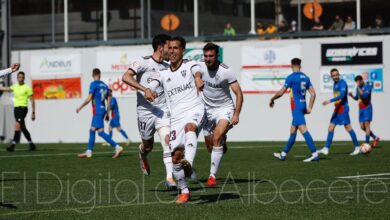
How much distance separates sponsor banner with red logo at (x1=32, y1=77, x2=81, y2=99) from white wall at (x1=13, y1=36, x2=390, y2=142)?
0.21 meters

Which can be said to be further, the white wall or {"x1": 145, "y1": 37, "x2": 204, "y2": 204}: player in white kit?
the white wall

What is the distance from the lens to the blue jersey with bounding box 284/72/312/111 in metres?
19.8

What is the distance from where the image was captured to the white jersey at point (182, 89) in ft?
37.8

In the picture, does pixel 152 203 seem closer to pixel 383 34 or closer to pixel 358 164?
pixel 358 164

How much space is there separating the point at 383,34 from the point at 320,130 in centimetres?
419

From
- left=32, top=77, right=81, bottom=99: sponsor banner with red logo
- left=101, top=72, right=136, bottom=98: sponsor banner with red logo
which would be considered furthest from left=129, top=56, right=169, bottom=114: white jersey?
left=32, top=77, right=81, bottom=99: sponsor banner with red logo

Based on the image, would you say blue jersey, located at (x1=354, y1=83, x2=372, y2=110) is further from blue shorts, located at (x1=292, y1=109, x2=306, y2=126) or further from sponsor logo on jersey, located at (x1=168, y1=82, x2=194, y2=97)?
sponsor logo on jersey, located at (x1=168, y1=82, x2=194, y2=97)

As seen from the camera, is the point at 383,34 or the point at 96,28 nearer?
the point at 383,34

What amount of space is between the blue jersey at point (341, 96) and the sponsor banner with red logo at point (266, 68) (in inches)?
432

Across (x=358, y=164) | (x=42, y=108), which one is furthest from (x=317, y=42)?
(x=358, y=164)

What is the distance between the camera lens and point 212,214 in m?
9.70

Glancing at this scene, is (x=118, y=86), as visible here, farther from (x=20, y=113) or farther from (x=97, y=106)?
(x=97, y=106)

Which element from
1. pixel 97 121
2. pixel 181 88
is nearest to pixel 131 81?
pixel 181 88

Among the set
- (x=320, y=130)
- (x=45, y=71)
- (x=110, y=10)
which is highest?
(x=110, y=10)
